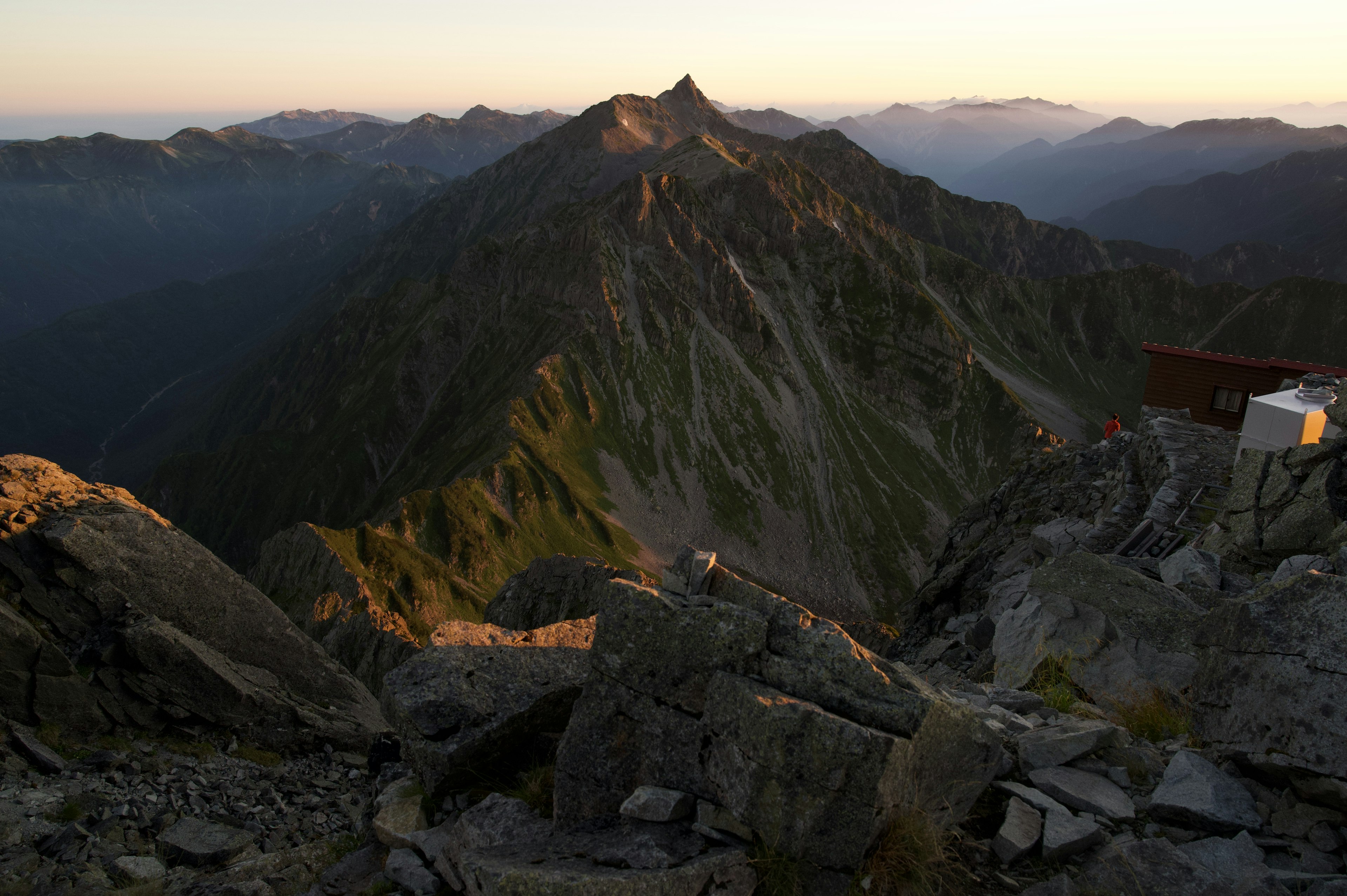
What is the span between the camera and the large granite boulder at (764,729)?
8898 millimetres

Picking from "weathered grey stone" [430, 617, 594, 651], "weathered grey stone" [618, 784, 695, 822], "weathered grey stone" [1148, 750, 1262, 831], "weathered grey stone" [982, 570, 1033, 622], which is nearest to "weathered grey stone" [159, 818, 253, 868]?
"weathered grey stone" [430, 617, 594, 651]

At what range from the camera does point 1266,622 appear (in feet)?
34.9

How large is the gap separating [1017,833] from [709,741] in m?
4.24

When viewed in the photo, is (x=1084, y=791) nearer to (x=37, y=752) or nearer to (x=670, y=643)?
(x=670, y=643)

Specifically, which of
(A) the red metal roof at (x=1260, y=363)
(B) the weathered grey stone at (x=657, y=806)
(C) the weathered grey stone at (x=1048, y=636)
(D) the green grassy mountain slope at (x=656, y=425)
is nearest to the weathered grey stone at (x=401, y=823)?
(B) the weathered grey stone at (x=657, y=806)

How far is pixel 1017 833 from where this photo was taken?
928cm

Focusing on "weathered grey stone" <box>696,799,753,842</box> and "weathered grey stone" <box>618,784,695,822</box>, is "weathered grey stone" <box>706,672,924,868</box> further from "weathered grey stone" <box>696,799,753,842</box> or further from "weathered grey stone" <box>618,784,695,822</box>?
"weathered grey stone" <box>618,784,695,822</box>

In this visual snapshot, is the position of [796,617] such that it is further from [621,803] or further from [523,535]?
[523,535]

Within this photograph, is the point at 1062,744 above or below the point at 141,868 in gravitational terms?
above

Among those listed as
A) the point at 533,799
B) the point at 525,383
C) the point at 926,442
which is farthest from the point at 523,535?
the point at 926,442

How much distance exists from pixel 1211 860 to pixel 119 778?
71.9 ft

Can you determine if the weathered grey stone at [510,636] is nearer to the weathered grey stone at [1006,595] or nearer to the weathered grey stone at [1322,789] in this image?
the weathered grey stone at [1322,789]

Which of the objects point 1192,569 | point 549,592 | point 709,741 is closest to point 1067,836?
point 709,741

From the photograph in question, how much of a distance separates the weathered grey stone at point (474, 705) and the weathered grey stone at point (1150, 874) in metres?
8.96
